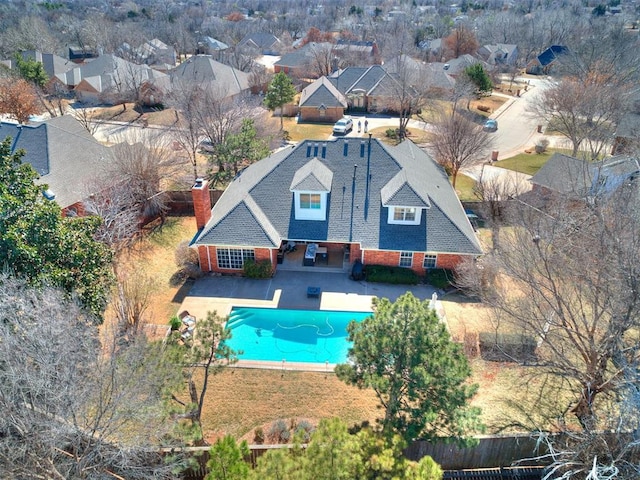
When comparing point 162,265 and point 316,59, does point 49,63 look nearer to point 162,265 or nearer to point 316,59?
point 316,59

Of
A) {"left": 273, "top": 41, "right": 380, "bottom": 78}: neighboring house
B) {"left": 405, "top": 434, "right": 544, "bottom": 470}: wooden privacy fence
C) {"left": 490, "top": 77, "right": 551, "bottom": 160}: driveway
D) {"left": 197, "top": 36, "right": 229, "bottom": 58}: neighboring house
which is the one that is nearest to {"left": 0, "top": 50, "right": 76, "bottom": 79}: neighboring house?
{"left": 197, "top": 36, "right": 229, "bottom": 58}: neighboring house

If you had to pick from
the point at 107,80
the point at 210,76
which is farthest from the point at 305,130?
the point at 107,80

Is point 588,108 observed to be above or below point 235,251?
above

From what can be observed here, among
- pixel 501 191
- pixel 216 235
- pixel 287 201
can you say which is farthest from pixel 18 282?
pixel 501 191

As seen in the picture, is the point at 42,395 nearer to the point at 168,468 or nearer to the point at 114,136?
the point at 168,468

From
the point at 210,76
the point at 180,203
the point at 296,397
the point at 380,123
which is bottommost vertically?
the point at 296,397

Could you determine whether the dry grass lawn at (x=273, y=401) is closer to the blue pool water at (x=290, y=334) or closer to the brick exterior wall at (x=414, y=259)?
the blue pool water at (x=290, y=334)

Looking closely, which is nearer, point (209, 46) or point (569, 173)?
point (569, 173)
